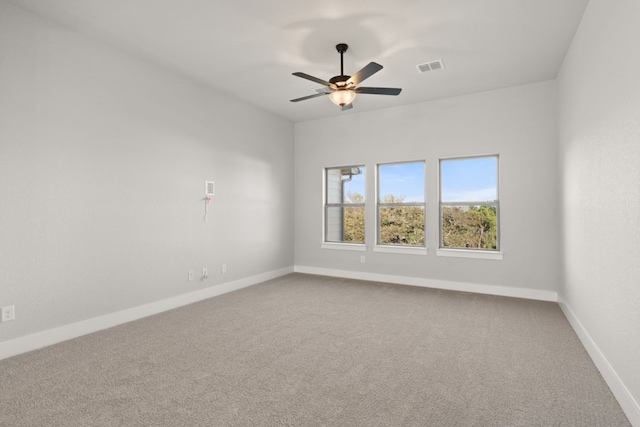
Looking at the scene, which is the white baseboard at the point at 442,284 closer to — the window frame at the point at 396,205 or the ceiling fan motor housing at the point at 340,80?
the window frame at the point at 396,205

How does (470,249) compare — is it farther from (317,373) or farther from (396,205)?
(317,373)

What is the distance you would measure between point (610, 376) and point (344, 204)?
14.4ft

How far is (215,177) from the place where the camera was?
4.73 meters

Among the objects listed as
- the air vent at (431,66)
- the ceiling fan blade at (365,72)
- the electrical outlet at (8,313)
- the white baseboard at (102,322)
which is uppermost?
the air vent at (431,66)

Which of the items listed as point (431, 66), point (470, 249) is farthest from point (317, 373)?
point (431, 66)

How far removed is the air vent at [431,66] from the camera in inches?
153

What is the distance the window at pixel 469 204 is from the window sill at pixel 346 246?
52.9 inches

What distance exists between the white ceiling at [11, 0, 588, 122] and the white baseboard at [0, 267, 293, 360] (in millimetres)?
2870

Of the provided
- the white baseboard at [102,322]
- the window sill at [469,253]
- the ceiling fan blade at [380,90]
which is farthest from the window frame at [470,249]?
the white baseboard at [102,322]

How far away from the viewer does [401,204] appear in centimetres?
559

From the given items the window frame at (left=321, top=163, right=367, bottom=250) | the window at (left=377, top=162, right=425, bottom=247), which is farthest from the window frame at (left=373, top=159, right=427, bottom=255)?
the window frame at (left=321, top=163, right=367, bottom=250)

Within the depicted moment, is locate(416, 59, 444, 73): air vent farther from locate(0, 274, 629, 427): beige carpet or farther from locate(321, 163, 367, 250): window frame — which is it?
locate(0, 274, 629, 427): beige carpet

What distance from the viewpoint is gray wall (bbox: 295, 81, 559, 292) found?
4.45 metres

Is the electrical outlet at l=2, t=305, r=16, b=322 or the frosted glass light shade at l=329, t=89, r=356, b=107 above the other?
the frosted glass light shade at l=329, t=89, r=356, b=107
